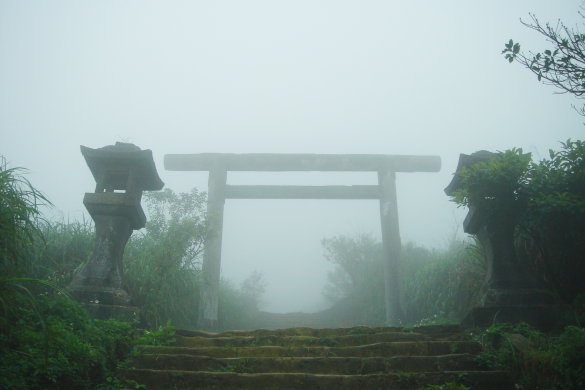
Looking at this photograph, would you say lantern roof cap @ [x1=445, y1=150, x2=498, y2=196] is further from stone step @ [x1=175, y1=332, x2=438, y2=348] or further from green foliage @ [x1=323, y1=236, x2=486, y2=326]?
stone step @ [x1=175, y1=332, x2=438, y2=348]

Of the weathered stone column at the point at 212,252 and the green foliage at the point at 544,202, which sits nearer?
the green foliage at the point at 544,202

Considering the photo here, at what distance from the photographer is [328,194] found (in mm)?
10055

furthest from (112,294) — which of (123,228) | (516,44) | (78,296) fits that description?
(516,44)

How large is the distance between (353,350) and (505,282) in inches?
77.6

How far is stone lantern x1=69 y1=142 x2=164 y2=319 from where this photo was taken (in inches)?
170

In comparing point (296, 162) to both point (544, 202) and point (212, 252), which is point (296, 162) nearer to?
point (212, 252)

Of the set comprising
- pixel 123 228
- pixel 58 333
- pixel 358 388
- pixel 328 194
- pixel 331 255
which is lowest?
pixel 358 388

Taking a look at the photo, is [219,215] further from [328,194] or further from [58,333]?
[58,333]

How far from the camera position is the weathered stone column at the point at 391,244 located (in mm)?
8484

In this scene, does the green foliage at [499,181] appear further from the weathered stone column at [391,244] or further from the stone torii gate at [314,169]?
the stone torii gate at [314,169]

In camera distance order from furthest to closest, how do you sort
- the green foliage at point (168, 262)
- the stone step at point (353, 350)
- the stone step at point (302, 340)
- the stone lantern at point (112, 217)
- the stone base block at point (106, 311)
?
the green foliage at point (168, 262)
the stone lantern at point (112, 217)
the stone base block at point (106, 311)
the stone step at point (302, 340)
the stone step at point (353, 350)

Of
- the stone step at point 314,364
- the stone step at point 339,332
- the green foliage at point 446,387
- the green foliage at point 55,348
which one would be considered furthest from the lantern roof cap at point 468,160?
the green foliage at point 55,348

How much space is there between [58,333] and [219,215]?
20.7 feet

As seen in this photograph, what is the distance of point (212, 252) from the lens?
878 centimetres
